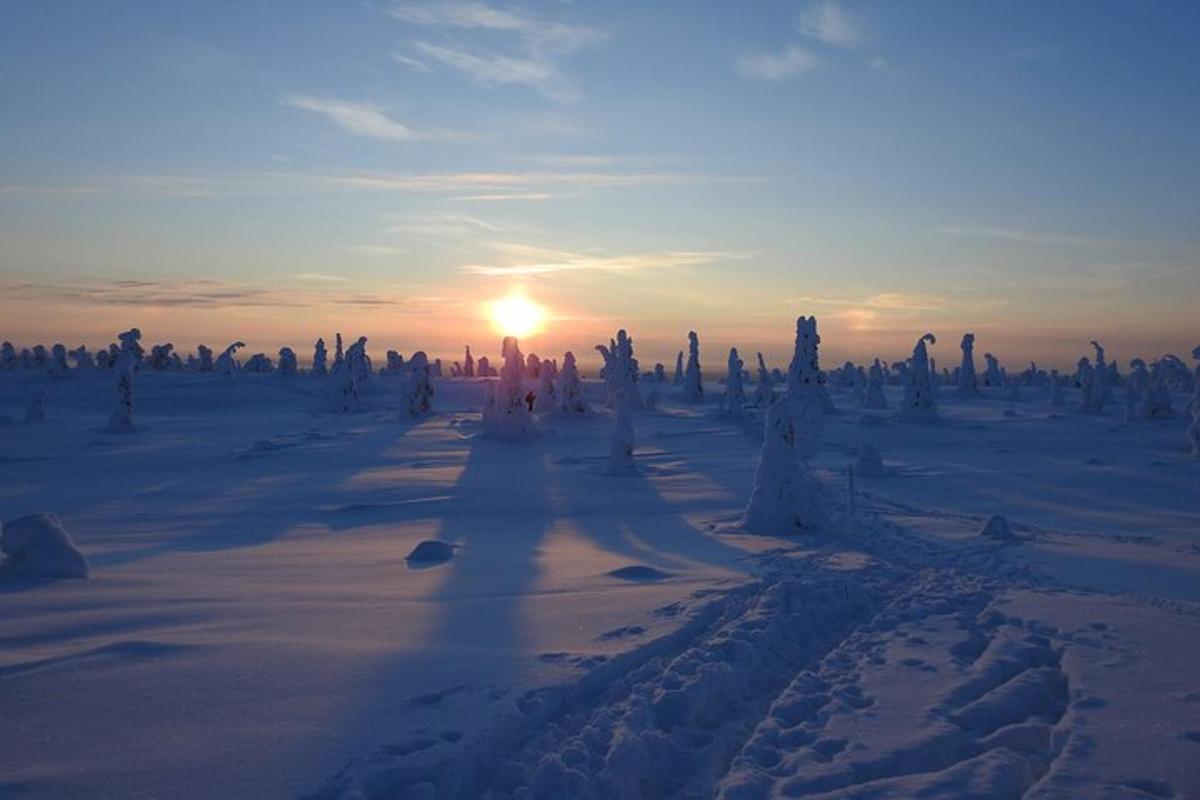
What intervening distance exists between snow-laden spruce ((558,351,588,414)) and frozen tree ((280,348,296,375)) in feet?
113

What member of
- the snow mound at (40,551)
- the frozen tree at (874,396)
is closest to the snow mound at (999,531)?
the snow mound at (40,551)

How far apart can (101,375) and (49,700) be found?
181 ft

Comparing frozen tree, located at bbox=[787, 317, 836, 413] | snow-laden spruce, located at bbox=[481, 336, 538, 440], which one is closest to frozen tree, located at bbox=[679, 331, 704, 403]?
snow-laden spruce, located at bbox=[481, 336, 538, 440]

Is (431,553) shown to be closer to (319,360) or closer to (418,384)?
(418,384)

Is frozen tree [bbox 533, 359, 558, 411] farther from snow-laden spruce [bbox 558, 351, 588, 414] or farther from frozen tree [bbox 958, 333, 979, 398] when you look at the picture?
frozen tree [bbox 958, 333, 979, 398]

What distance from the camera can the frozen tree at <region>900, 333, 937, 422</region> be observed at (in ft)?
123

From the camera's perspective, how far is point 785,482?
545 inches

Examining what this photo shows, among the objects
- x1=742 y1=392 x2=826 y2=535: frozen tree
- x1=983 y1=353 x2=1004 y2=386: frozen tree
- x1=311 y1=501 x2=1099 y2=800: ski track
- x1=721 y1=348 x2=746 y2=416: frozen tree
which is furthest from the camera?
x1=983 y1=353 x2=1004 y2=386: frozen tree

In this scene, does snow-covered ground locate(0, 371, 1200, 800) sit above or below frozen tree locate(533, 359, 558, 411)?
below

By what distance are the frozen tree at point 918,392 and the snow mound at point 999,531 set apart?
25530 mm

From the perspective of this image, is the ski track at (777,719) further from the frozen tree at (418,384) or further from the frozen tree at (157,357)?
the frozen tree at (157,357)

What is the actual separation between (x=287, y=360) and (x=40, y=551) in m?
61.1

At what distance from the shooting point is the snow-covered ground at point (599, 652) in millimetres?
4867

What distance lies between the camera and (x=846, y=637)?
7.72 m
